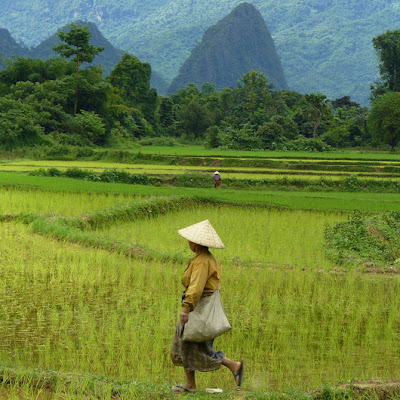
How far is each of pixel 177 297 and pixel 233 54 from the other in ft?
383

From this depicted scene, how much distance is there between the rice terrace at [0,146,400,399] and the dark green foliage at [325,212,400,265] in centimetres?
3

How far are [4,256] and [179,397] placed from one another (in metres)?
4.25

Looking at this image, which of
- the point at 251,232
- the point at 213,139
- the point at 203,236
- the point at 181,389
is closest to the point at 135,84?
the point at 213,139

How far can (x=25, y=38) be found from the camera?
137375mm

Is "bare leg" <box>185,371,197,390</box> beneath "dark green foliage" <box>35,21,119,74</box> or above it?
beneath

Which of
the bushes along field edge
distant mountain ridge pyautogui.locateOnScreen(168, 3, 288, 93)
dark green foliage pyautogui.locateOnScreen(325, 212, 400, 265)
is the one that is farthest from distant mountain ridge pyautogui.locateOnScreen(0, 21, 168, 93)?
dark green foliage pyautogui.locateOnScreen(325, 212, 400, 265)

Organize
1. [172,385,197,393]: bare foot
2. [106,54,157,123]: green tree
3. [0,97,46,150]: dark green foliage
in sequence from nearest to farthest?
[172,385,197,393]: bare foot
[0,97,46,150]: dark green foliage
[106,54,157,123]: green tree

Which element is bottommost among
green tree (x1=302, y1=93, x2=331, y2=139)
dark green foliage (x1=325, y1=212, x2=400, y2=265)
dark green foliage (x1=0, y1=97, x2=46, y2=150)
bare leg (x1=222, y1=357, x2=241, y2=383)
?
dark green foliage (x1=325, y1=212, x2=400, y2=265)

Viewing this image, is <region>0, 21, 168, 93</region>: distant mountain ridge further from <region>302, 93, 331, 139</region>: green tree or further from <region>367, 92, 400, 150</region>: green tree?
<region>367, 92, 400, 150</region>: green tree

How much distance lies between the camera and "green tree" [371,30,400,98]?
41.7 m

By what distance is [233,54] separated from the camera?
118 metres

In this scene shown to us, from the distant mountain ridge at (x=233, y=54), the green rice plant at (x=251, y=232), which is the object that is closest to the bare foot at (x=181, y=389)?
the green rice plant at (x=251, y=232)

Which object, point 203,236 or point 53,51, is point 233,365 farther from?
point 53,51

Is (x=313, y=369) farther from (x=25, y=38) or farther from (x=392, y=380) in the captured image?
(x=25, y=38)
